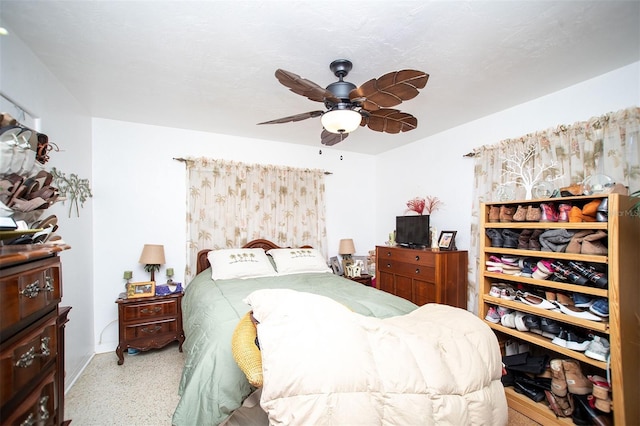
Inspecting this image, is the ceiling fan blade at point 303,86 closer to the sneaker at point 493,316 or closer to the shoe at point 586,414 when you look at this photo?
the sneaker at point 493,316

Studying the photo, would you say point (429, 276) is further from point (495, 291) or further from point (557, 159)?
point (557, 159)

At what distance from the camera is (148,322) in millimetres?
2865

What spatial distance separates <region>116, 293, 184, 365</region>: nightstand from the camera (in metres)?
2.78

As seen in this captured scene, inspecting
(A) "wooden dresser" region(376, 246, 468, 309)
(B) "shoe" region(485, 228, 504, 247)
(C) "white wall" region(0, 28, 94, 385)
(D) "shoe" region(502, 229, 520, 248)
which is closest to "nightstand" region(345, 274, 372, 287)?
(A) "wooden dresser" region(376, 246, 468, 309)

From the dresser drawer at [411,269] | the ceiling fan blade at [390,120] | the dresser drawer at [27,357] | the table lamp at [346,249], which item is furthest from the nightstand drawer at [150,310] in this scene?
the ceiling fan blade at [390,120]

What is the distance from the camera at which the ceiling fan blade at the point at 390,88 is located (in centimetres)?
137

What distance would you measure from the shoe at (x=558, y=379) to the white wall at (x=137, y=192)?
3503 mm

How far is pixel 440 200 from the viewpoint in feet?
11.3

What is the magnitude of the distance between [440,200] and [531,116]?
1237 mm

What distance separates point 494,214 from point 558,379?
1.24m

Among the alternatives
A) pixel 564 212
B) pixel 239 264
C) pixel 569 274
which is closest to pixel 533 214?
pixel 564 212

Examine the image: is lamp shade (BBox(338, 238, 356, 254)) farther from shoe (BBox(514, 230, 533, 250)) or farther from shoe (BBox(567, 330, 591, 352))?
shoe (BBox(567, 330, 591, 352))

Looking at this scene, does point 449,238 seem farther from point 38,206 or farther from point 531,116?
point 38,206

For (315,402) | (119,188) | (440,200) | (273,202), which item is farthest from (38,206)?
(440,200)
